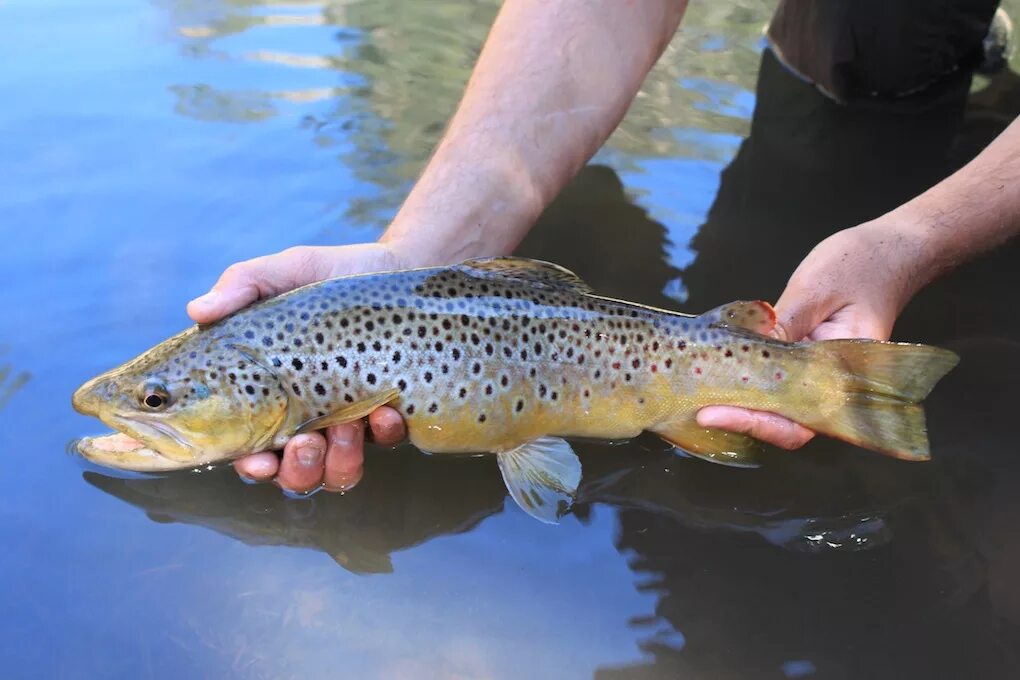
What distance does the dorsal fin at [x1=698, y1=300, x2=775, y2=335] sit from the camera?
2.88 m

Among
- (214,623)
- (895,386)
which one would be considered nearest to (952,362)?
(895,386)

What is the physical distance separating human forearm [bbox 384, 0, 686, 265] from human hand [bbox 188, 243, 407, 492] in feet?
1.80

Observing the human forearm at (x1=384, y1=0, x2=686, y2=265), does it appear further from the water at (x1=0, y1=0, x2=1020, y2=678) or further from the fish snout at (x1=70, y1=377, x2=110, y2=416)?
the fish snout at (x1=70, y1=377, x2=110, y2=416)

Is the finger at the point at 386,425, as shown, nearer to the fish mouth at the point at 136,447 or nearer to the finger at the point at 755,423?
the fish mouth at the point at 136,447

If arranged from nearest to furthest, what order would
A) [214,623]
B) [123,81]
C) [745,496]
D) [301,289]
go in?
[214,623] < [301,289] < [745,496] < [123,81]

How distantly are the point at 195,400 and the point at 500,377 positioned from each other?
3.06 feet

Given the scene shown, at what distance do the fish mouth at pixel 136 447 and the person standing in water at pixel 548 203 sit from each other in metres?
0.23

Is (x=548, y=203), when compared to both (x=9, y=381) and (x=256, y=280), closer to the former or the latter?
(x=256, y=280)

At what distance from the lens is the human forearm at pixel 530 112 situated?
358 cm

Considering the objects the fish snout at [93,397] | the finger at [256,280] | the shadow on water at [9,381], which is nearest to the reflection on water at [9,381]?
the shadow on water at [9,381]

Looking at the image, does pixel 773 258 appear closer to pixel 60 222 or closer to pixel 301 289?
pixel 301 289

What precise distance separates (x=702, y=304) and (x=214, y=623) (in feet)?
7.90

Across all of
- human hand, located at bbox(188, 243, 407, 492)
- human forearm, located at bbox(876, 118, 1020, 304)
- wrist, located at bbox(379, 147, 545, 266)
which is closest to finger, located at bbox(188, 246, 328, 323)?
human hand, located at bbox(188, 243, 407, 492)

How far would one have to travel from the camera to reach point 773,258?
4270 mm
